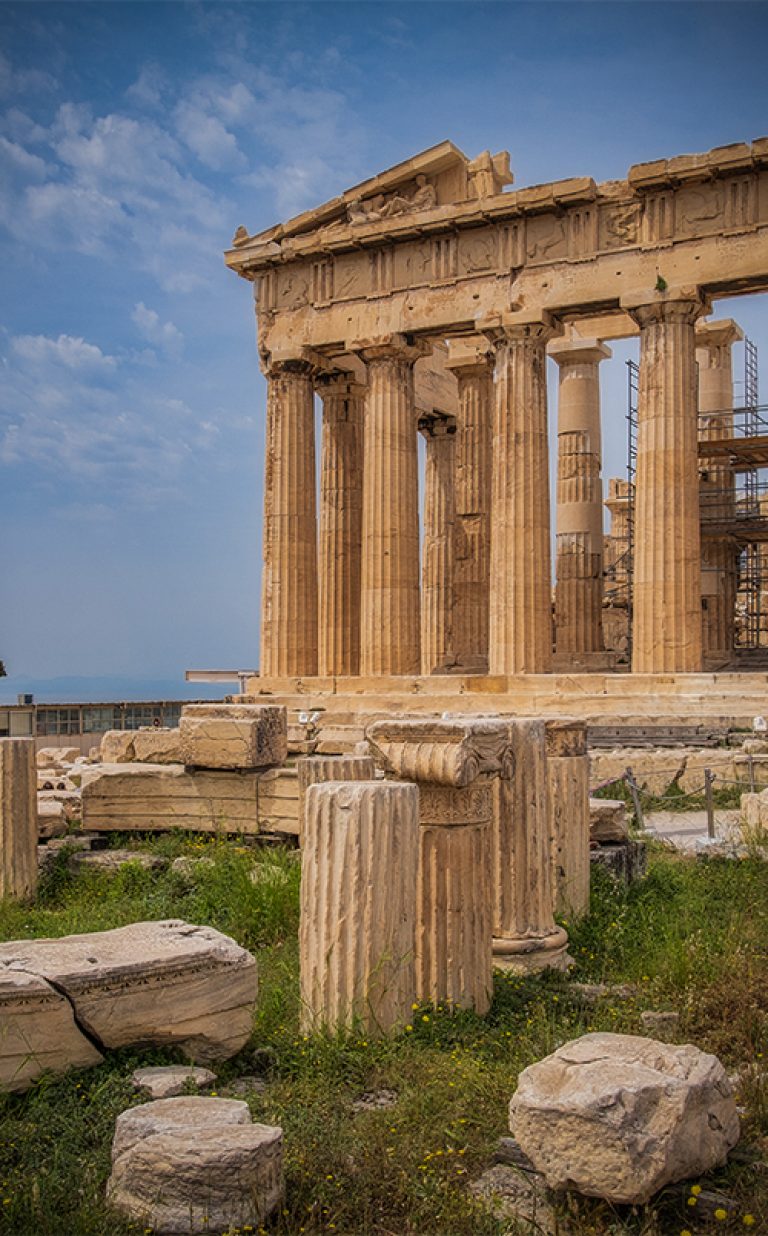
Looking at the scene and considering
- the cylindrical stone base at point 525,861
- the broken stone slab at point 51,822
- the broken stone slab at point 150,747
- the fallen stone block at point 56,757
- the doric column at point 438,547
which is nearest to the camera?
the cylindrical stone base at point 525,861

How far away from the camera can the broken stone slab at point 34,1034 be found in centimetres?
568

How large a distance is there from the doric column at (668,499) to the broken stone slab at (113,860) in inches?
478

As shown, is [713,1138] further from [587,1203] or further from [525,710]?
[525,710]

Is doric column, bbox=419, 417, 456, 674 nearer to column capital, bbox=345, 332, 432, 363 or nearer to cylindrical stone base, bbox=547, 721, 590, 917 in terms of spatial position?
column capital, bbox=345, 332, 432, 363

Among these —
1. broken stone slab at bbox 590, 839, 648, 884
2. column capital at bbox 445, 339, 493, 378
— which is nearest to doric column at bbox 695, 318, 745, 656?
column capital at bbox 445, 339, 493, 378

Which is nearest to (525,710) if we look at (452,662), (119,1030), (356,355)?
(452,662)

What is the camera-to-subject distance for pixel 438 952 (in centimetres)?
707

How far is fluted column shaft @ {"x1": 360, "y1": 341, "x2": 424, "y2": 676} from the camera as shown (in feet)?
80.3

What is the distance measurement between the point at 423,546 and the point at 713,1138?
24.4 m

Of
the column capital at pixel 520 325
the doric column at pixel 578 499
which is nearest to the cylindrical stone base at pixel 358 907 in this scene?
the column capital at pixel 520 325

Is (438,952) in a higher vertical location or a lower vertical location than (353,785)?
lower

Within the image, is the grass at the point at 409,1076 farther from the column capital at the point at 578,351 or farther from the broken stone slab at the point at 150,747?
the column capital at the point at 578,351

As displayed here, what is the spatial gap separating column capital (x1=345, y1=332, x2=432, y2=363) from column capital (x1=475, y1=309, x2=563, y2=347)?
1.73 meters

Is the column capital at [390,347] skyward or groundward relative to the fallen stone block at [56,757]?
skyward
